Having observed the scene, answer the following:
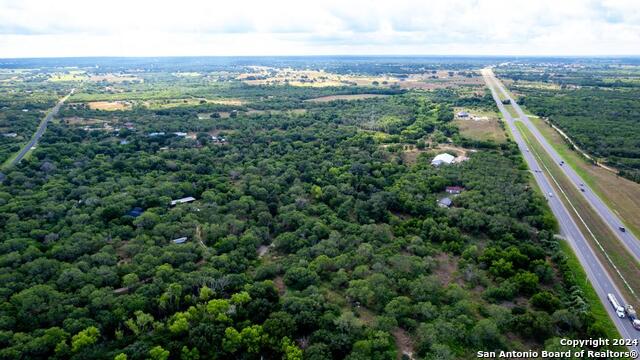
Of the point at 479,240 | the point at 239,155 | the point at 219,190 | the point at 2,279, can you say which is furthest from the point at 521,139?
the point at 2,279

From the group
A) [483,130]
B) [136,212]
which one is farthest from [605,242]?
[483,130]

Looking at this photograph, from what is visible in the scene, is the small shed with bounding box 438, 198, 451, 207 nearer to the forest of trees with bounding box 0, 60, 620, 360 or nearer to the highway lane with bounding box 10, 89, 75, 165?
the forest of trees with bounding box 0, 60, 620, 360

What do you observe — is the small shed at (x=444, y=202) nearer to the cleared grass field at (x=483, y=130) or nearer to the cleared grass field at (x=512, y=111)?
the cleared grass field at (x=483, y=130)

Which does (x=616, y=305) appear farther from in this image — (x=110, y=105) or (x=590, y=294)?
(x=110, y=105)

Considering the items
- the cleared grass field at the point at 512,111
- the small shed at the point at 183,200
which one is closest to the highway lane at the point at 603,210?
the cleared grass field at the point at 512,111

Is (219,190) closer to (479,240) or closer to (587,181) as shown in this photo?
(479,240)
